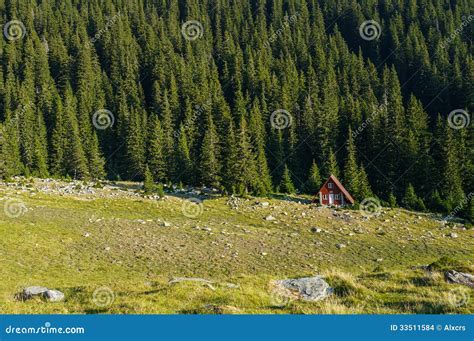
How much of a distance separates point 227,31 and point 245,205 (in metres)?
96.2

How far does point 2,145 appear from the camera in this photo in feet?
197

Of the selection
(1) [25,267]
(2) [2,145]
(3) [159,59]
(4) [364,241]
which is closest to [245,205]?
(4) [364,241]
